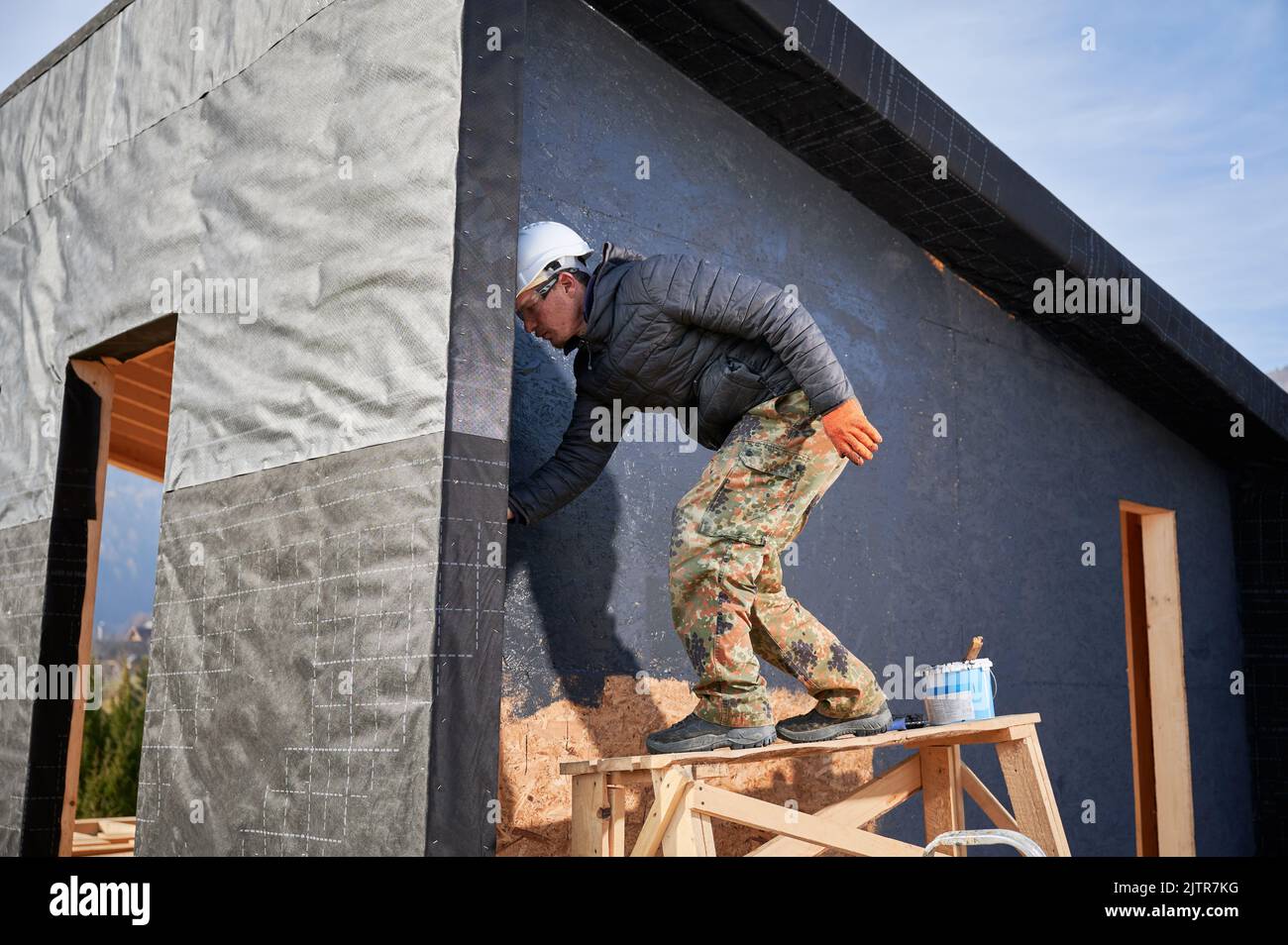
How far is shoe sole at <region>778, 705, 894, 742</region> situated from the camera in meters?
3.25

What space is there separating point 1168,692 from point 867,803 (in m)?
3.19

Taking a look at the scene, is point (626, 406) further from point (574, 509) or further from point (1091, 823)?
point (1091, 823)

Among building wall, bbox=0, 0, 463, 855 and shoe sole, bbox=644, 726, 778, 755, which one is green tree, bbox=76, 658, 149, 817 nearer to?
building wall, bbox=0, 0, 463, 855

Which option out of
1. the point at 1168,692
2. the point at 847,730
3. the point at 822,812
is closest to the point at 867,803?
the point at 822,812

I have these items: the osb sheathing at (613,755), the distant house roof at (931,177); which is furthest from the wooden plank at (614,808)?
the distant house roof at (931,177)

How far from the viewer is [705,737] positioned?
313 cm

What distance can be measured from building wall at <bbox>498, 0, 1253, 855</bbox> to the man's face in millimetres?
469

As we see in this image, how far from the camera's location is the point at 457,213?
3047mm

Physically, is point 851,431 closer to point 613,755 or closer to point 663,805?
point 663,805

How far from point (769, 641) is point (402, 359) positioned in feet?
4.19

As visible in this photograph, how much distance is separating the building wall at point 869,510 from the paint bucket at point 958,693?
764 mm

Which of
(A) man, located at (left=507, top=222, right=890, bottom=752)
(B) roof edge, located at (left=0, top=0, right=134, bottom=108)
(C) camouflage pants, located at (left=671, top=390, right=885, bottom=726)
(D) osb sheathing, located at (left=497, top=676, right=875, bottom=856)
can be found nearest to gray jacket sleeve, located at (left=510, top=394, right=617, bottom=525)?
(A) man, located at (left=507, top=222, right=890, bottom=752)

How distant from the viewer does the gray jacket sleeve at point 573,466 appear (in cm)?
353
